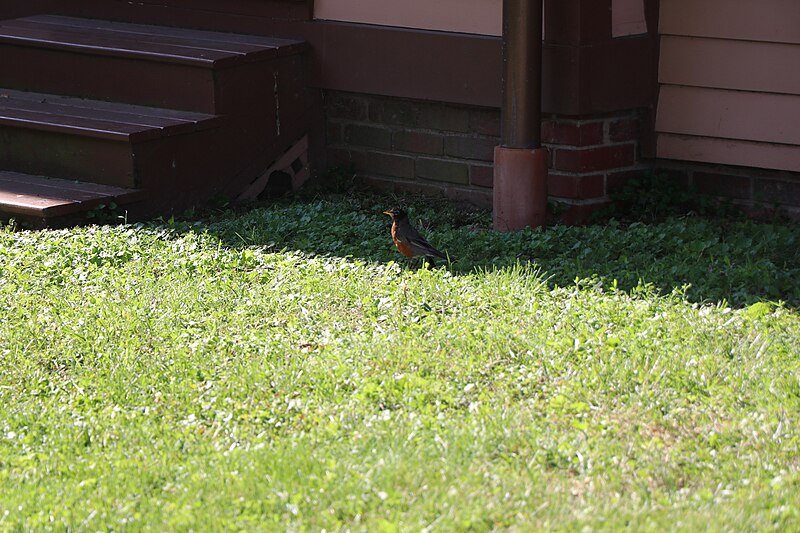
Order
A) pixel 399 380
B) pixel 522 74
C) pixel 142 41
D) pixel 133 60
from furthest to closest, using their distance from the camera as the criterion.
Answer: pixel 142 41 < pixel 133 60 < pixel 522 74 < pixel 399 380

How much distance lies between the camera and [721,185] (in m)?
7.11

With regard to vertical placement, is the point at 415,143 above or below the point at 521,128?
below

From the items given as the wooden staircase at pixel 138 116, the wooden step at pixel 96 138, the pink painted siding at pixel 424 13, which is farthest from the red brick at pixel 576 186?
the wooden step at pixel 96 138

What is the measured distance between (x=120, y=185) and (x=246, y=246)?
3.79ft

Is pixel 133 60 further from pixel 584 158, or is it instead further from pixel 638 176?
pixel 638 176

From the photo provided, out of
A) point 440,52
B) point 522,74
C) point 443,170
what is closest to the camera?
point 522,74

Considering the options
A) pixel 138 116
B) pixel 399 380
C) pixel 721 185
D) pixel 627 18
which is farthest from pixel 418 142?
pixel 399 380

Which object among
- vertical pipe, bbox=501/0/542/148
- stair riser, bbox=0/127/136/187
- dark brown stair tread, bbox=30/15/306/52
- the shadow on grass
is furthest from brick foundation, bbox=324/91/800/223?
stair riser, bbox=0/127/136/187

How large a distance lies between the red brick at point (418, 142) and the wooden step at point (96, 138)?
114 centimetres

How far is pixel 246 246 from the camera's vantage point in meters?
6.53

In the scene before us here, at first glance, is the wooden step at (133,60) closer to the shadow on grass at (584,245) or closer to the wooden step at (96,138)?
the wooden step at (96,138)

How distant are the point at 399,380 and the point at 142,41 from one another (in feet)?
13.9

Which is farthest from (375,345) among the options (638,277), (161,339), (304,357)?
(638,277)

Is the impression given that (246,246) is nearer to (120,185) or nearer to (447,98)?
(120,185)
